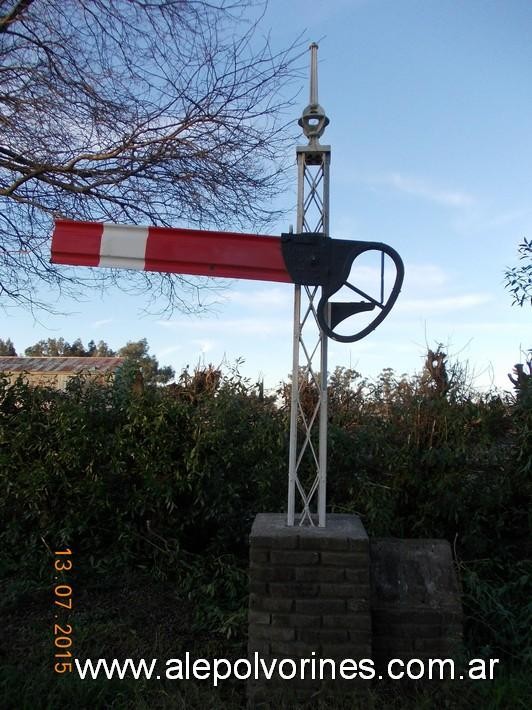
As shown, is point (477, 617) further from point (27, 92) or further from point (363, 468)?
point (27, 92)

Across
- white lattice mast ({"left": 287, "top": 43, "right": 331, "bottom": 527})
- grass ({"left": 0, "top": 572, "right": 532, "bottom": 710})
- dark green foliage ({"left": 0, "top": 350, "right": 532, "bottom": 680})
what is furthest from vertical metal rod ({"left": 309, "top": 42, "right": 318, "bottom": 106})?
grass ({"left": 0, "top": 572, "right": 532, "bottom": 710})

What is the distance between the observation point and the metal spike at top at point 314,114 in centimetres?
333

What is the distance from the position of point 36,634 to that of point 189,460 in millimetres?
1524

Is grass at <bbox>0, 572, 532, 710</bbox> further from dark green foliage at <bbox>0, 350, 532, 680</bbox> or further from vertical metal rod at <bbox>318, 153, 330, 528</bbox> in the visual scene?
vertical metal rod at <bbox>318, 153, 330, 528</bbox>

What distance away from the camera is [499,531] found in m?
4.48

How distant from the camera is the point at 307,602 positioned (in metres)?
2.94

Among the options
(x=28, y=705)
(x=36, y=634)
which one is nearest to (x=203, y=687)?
(x=28, y=705)

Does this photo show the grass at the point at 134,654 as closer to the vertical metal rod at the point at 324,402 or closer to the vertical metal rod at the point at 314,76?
the vertical metal rod at the point at 324,402

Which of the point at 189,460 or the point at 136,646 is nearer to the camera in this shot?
the point at 136,646
